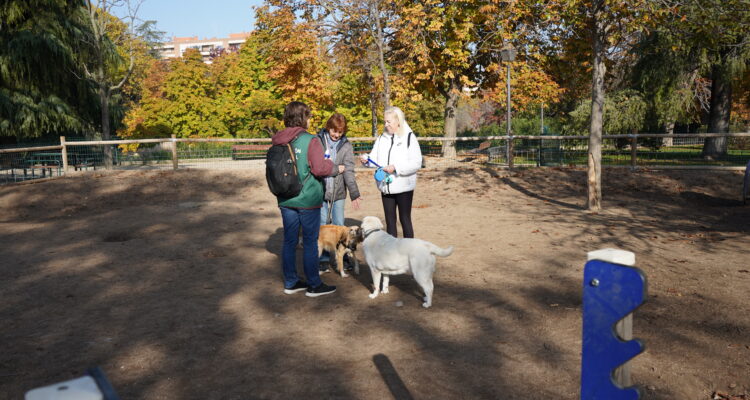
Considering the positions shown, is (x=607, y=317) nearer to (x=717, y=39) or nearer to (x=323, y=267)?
(x=323, y=267)

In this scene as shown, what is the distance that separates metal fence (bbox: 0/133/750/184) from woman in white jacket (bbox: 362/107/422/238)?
11604mm

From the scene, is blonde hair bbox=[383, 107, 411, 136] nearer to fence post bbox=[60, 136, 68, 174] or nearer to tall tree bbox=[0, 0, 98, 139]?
fence post bbox=[60, 136, 68, 174]

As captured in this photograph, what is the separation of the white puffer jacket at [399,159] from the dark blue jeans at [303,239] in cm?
106

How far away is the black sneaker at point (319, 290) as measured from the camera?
18.7 feet

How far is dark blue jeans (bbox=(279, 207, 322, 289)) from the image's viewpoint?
5285 millimetres

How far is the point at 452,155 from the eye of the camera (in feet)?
63.7

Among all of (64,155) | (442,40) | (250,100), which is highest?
(442,40)

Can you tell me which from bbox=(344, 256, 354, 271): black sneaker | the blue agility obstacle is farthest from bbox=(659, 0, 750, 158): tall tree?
the blue agility obstacle

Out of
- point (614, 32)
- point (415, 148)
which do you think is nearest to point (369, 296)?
point (415, 148)

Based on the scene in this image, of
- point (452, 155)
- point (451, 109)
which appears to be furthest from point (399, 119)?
point (451, 109)

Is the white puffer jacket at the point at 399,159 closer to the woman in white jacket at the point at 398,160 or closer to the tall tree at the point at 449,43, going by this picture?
the woman in white jacket at the point at 398,160

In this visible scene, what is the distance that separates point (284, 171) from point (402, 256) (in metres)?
1.39

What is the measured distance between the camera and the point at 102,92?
929 inches

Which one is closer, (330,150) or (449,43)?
(330,150)
